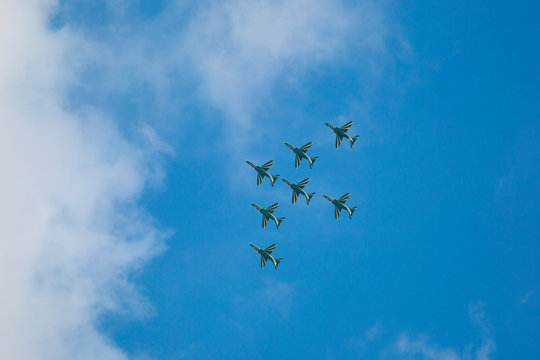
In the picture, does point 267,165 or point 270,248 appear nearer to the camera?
point 267,165

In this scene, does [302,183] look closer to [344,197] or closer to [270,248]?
[344,197]

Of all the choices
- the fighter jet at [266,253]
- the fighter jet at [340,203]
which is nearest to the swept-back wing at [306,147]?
the fighter jet at [340,203]

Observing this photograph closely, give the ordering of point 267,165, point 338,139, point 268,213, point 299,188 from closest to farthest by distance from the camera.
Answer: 1. point 268,213
2. point 267,165
3. point 299,188
4. point 338,139

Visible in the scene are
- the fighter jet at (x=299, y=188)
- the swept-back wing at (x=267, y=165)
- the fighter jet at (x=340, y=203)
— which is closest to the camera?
the swept-back wing at (x=267, y=165)

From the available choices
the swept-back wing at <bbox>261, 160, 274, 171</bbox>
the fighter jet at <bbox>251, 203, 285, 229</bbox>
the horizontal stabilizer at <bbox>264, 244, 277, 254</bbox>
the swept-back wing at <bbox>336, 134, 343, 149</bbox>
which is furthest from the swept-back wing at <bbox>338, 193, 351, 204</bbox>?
the horizontal stabilizer at <bbox>264, 244, 277, 254</bbox>

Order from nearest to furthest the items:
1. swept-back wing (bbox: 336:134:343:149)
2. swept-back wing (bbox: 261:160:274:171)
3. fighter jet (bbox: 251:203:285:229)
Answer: fighter jet (bbox: 251:203:285:229) → swept-back wing (bbox: 261:160:274:171) → swept-back wing (bbox: 336:134:343:149)

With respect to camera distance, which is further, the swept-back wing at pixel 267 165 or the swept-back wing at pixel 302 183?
the swept-back wing at pixel 302 183

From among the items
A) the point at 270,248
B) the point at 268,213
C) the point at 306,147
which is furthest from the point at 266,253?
the point at 306,147

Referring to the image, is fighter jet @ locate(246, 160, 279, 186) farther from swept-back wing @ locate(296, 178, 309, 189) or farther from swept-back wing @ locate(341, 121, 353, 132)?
swept-back wing @ locate(341, 121, 353, 132)

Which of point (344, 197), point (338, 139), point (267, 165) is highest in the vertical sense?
point (338, 139)

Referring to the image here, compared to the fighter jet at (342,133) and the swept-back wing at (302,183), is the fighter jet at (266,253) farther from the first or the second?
the fighter jet at (342,133)


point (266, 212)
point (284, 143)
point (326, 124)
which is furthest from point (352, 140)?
point (266, 212)

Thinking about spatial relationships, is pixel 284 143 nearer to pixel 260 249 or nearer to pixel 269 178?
pixel 269 178

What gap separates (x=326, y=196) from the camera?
16900 centimetres
